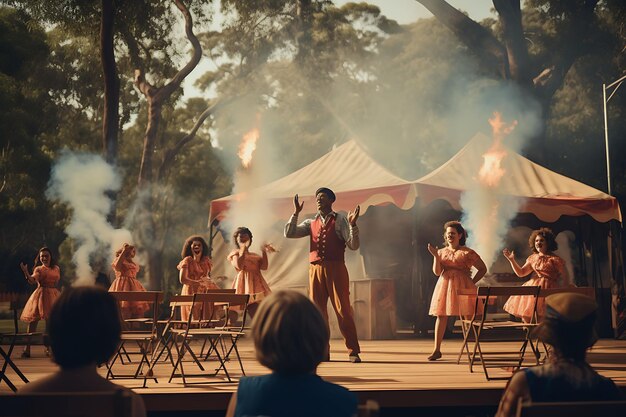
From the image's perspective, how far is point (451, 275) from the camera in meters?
10.3

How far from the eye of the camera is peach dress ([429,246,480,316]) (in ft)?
33.2

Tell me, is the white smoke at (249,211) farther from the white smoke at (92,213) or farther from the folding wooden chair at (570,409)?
the folding wooden chair at (570,409)

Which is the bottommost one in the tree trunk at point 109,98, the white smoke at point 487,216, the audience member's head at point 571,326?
the audience member's head at point 571,326

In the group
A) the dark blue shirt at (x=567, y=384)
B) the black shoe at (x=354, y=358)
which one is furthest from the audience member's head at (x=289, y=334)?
the black shoe at (x=354, y=358)

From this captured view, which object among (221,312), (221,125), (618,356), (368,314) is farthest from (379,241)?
(221,125)

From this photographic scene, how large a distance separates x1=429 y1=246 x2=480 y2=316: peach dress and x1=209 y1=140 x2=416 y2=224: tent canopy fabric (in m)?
4.46

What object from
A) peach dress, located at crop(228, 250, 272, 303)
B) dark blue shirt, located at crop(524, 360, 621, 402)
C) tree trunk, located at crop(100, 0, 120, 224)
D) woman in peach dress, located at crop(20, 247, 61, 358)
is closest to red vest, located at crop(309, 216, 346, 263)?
peach dress, located at crop(228, 250, 272, 303)

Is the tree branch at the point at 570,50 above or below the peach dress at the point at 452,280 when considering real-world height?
above

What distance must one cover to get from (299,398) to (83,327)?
74 cm

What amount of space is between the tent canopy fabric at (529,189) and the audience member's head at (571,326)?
11.3 metres

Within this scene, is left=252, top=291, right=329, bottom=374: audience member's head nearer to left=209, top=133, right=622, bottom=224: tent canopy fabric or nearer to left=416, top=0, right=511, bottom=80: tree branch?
left=209, top=133, right=622, bottom=224: tent canopy fabric

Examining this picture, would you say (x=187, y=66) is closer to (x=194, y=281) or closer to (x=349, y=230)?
(x=194, y=281)

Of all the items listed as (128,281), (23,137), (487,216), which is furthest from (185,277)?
(23,137)

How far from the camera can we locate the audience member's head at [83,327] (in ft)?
10.0
